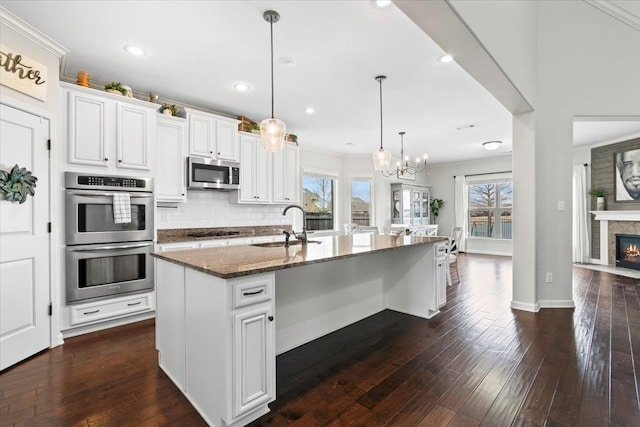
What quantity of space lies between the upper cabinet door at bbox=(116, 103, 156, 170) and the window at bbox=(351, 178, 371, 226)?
5295 millimetres

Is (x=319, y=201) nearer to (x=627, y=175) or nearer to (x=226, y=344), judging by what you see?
(x=226, y=344)

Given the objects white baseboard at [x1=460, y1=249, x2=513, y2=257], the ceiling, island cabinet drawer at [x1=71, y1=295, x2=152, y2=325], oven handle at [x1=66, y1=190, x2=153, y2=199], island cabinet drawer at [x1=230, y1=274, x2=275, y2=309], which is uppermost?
the ceiling

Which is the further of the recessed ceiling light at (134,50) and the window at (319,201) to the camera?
the window at (319,201)

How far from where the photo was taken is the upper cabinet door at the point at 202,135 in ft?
13.2

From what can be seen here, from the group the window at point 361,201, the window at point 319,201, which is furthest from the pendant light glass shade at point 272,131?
the window at point 361,201

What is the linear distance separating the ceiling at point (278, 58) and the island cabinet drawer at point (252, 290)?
77.8 inches

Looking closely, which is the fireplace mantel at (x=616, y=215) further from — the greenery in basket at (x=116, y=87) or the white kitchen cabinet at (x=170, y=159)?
the greenery in basket at (x=116, y=87)

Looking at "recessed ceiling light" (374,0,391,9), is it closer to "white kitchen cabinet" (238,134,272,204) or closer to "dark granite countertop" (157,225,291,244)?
"white kitchen cabinet" (238,134,272,204)

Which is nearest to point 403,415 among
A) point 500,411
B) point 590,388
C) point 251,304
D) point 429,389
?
point 429,389

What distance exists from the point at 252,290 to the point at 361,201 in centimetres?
661

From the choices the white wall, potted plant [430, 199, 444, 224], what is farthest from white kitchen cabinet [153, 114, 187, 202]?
potted plant [430, 199, 444, 224]

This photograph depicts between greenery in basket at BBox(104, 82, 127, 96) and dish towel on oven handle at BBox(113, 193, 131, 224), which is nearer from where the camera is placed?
dish towel on oven handle at BBox(113, 193, 131, 224)

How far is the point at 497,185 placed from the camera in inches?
335

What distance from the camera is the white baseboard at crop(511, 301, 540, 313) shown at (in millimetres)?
3531
